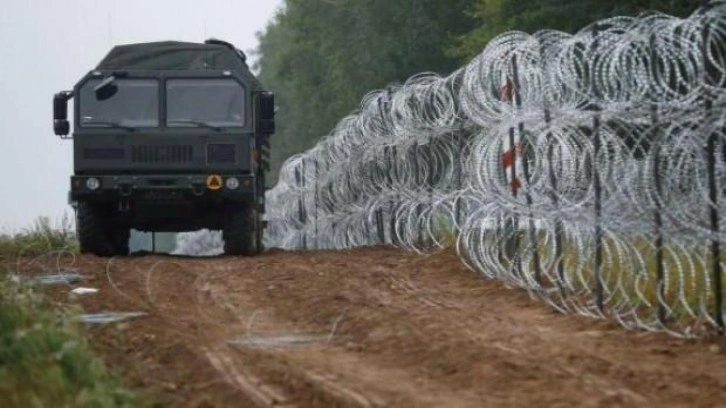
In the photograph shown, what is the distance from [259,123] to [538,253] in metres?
8.99

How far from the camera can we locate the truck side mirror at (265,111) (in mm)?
21656

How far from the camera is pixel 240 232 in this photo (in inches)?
880

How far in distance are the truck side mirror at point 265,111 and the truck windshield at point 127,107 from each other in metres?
1.34

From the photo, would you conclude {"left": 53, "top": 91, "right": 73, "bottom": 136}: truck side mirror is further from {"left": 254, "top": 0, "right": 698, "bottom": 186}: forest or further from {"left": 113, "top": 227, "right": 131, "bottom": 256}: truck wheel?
{"left": 254, "top": 0, "right": 698, "bottom": 186}: forest

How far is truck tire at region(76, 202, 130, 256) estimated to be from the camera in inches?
866

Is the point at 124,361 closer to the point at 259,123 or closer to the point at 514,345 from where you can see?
the point at 514,345

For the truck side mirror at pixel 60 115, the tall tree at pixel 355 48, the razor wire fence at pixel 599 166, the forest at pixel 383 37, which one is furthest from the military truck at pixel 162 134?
the tall tree at pixel 355 48

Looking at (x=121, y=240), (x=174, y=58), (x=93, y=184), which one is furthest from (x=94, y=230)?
(x=174, y=58)

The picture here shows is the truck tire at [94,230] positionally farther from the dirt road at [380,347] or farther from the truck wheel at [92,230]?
the dirt road at [380,347]

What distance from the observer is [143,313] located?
12.5 metres

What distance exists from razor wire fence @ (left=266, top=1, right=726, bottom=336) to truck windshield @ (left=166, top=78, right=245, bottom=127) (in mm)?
4091

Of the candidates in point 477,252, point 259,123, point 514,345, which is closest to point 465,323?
point 514,345

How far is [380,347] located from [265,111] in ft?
38.1

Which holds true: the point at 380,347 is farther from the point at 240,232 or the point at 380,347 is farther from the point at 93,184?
the point at 240,232
